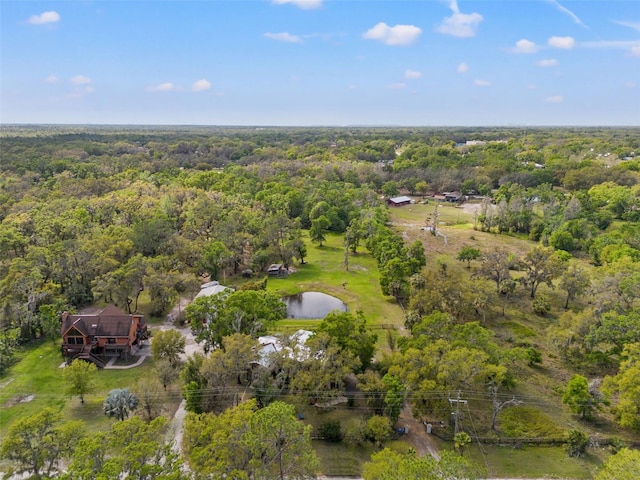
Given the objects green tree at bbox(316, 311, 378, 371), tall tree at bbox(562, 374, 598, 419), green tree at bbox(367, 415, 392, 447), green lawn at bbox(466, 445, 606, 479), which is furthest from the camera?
green tree at bbox(316, 311, 378, 371)

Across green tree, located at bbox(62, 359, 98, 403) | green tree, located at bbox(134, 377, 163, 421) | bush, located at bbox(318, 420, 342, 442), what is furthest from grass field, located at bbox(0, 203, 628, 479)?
Answer: green tree, located at bbox(134, 377, 163, 421)

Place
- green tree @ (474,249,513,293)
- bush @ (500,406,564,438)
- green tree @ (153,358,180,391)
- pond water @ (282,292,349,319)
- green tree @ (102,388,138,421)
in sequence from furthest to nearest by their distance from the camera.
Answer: green tree @ (474,249,513,293)
pond water @ (282,292,349,319)
green tree @ (153,358,180,391)
bush @ (500,406,564,438)
green tree @ (102,388,138,421)

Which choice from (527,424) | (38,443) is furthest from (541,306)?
(38,443)

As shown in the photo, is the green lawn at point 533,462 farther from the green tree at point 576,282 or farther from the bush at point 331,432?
the green tree at point 576,282

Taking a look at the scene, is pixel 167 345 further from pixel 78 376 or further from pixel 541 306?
pixel 541 306

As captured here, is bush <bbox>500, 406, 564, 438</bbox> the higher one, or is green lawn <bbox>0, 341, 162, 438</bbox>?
green lawn <bbox>0, 341, 162, 438</bbox>

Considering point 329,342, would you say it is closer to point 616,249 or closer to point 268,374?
point 268,374

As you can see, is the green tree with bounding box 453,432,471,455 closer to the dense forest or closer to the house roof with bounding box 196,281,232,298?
the dense forest

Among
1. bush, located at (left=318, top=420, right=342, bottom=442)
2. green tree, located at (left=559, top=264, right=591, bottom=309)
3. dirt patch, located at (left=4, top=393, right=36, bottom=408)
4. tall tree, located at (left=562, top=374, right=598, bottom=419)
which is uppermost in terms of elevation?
green tree, located at (left=559, top=264, right=591, bottom=309)
